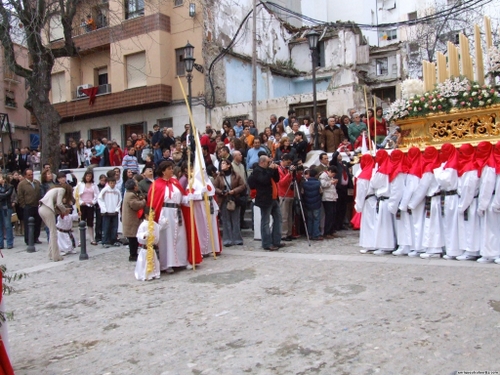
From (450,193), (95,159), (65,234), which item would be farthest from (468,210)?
(95,159)

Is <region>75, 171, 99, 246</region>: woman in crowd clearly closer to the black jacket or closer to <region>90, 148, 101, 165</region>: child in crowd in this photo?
the black jacket

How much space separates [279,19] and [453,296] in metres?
26.0

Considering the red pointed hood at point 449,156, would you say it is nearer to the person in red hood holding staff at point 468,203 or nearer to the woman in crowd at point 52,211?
the person in red hood holding staff at point 468,203

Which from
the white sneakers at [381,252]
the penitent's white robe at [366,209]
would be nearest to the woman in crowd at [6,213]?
the penitent's white robe at [366,209]

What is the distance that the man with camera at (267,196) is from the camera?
402 inches

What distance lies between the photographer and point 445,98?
9.12m

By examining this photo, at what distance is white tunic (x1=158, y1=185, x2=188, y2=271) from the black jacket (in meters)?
1.87

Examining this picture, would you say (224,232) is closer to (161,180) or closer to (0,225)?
(161,180)

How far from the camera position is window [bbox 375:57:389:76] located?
32.5 m

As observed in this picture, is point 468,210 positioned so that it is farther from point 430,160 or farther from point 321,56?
point 321,56

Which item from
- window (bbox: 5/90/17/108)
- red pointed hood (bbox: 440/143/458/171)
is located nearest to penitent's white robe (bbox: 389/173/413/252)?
red pointed hood (bbox: 440/143/458/171)

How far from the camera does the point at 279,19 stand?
2962 cm

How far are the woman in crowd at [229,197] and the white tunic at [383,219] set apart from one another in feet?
10.1

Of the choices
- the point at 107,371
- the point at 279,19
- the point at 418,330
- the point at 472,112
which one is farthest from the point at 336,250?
the point at 279,19
